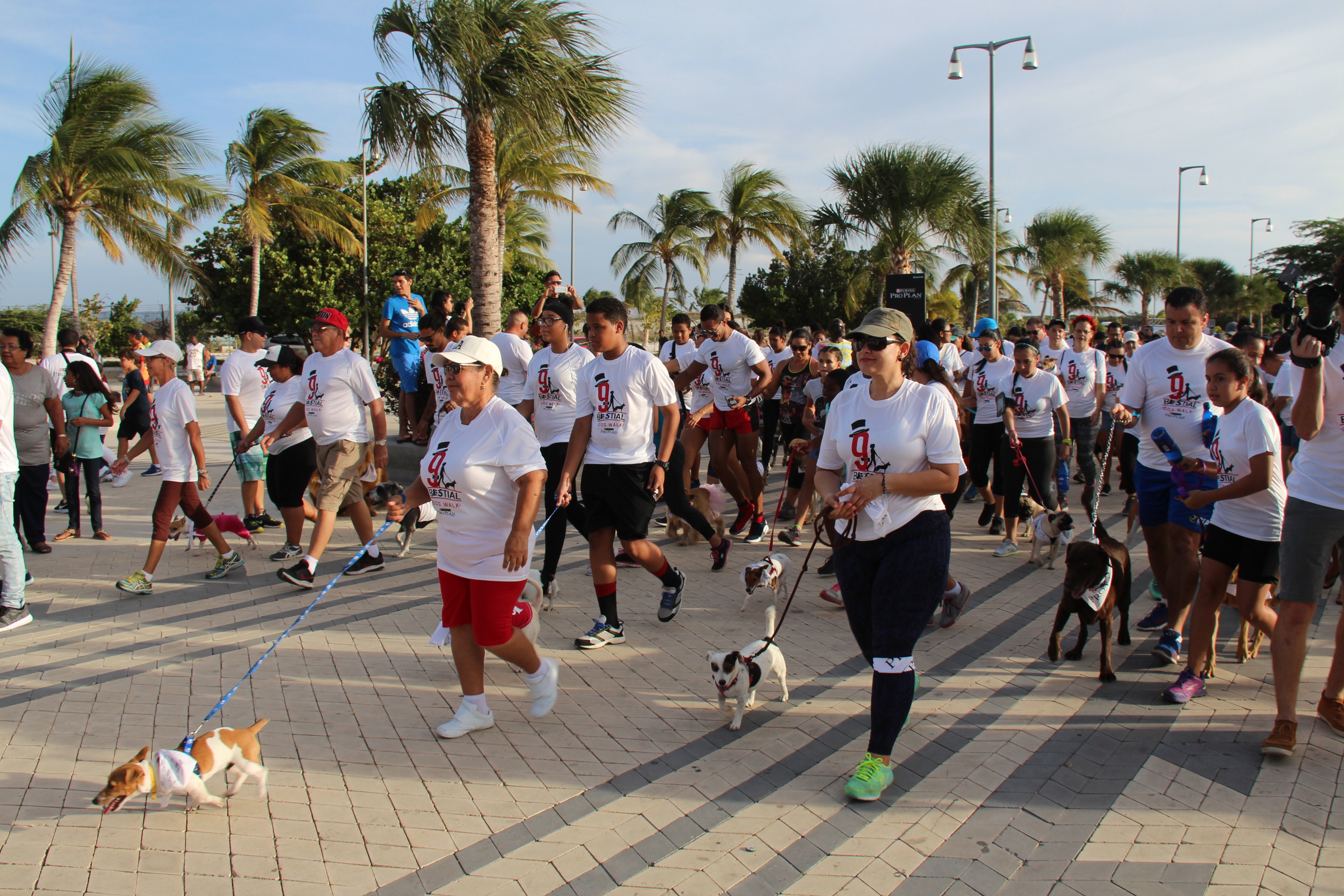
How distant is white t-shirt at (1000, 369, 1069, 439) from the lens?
7945 millimetres

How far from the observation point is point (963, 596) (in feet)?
19.3

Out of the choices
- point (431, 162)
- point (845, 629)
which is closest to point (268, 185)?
point (431, 162)

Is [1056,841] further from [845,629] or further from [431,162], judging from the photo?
[431,162]

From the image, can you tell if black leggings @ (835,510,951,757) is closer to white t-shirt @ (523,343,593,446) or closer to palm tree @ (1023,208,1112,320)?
white t-shirt @ (523,343,593,446)

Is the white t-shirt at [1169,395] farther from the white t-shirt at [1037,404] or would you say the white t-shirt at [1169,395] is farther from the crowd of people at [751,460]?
the white t-shirt at [1037,404]

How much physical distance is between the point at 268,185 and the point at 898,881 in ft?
102

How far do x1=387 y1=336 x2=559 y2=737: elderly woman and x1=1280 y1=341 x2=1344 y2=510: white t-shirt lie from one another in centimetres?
348

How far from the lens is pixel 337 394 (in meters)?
6.99

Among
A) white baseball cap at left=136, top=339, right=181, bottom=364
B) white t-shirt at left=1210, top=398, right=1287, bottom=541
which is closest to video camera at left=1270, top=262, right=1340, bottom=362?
white t-shirt at left=1210, top=398, right=1287, bottom=541

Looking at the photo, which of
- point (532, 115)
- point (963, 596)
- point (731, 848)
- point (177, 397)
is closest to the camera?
point (731, 848)

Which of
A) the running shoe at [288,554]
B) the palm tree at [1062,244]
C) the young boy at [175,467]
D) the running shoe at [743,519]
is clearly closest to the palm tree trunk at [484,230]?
→ the running shoe at [743,519]

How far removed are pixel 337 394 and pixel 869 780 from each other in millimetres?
5178

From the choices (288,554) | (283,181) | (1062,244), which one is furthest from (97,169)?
(1062,244)

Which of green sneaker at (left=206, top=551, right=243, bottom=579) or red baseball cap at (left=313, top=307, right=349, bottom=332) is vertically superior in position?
red baseball cap at (left=313, top=307, right=349, bottom=332)
